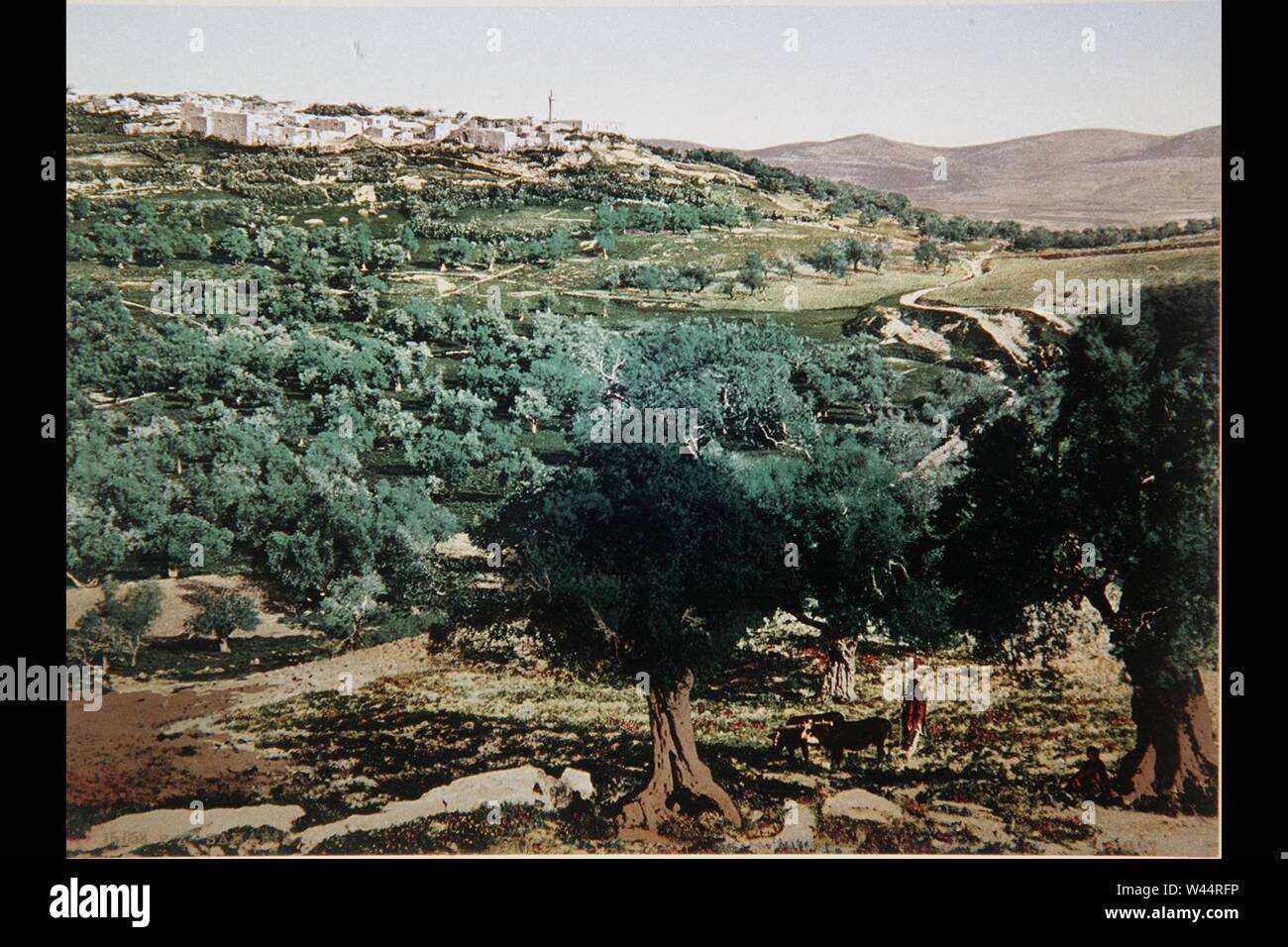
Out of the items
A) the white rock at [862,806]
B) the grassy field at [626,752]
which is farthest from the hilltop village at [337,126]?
the white rock at [862,806]

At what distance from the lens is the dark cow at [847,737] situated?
12570 millimetres

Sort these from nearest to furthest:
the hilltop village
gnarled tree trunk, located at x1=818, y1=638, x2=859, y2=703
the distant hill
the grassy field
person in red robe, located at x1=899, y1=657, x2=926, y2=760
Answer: the grassy field, person in red robe, located at x1=899, y1=657, x2=926, y2=760, gnarled tree trunk, located at x1=818, y1=638, x2=859, y2=703, the distant hill, the hilltop village

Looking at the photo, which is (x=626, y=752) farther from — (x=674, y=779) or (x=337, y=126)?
(x=337, y=126)

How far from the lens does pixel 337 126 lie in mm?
13766

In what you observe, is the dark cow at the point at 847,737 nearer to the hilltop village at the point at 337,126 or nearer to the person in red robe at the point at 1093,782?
the person in red robe at the point at 1093,782

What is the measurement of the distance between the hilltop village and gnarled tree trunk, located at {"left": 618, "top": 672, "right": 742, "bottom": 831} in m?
7.64

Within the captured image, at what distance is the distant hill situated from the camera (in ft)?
43.8

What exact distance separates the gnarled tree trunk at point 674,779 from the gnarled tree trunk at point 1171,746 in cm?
512

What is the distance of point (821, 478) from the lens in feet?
41.4

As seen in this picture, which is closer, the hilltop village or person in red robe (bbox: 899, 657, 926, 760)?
person in red robe (bbox: 899, 657, 926, 760)

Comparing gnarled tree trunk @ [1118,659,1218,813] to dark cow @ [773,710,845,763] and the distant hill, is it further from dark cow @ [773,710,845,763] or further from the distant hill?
the distant hill

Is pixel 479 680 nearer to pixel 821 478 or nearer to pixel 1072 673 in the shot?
pixel 821 478

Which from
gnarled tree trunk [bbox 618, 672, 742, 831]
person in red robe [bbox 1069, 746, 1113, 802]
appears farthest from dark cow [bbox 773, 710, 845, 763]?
person in red robe [bbox 1069, 746, 1113, 802]
